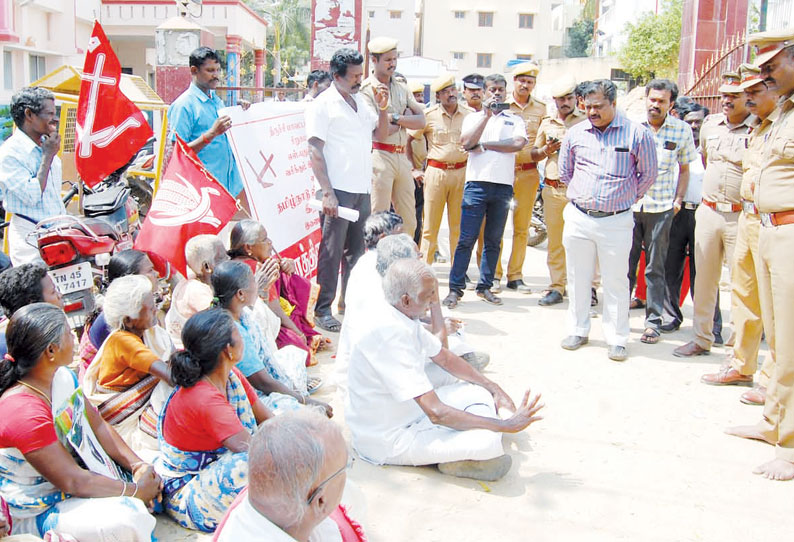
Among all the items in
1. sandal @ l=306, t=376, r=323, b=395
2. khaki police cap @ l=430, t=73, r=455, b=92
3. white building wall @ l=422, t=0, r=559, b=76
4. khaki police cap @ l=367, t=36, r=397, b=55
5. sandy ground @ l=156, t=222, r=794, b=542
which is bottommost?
sandy ground @ l=156, t=222, r=794, b=542

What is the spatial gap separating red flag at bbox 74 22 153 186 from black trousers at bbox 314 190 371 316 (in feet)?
5.43

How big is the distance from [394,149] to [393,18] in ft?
164

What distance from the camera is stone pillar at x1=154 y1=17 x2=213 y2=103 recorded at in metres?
9.45

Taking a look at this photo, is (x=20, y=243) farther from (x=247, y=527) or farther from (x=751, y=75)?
(x=751, y=75)

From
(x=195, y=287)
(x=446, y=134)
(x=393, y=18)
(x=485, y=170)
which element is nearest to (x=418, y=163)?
(x=446, y=134)

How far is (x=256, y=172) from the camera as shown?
610 cm

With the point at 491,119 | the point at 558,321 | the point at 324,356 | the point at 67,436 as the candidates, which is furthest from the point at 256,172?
the point at 67,436

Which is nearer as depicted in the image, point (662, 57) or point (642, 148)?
point (642, 148)

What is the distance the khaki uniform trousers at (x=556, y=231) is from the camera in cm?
723

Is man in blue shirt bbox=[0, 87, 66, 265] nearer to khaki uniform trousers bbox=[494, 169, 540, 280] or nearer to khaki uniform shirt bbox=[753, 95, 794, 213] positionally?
khaki uniform trousers bbox=[494, 169, 540, 280]

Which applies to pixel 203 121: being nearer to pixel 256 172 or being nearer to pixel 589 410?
pixel 256 172

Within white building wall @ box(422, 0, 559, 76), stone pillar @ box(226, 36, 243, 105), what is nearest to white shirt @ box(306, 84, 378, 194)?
stone pillar @ box(226, 36, 243, 105)

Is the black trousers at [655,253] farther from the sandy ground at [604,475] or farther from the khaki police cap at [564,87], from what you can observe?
the khaki police cap at [564,87]

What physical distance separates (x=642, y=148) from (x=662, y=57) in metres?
26.1
